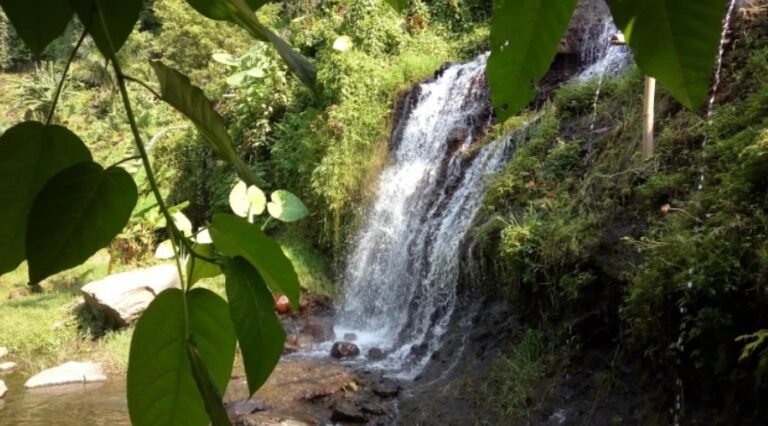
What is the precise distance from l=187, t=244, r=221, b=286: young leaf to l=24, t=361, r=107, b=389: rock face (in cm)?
660

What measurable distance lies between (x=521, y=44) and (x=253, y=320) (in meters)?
0.22

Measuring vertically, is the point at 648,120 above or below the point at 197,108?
above

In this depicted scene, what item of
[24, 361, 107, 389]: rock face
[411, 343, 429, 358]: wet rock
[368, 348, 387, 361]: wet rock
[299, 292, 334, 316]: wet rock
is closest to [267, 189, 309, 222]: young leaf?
[299, 292, 334, 316]: wet rock

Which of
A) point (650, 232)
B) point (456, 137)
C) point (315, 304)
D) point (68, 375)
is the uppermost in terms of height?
point (456, 137)

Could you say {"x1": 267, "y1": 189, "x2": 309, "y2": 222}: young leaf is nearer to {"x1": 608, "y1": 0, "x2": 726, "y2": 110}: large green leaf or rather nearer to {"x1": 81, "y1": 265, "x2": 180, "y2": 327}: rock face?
{"x1": 81, "y1": 265, "x2": 180, "y2": 327}: rock face

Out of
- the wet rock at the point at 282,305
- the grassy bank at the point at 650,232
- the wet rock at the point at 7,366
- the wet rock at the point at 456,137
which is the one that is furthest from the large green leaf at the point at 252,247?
the wet rock at the point at 7,366

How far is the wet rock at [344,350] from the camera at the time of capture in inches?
240

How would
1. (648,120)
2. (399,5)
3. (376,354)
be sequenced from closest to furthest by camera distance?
(399,5) → (648,120) → (376,354)

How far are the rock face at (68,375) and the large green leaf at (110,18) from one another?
6620 mm

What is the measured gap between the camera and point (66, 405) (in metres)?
5.62

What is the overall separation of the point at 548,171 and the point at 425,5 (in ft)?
17.3

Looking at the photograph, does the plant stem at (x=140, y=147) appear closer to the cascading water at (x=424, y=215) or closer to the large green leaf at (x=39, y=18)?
the large green leaf at (x=39, y=18)

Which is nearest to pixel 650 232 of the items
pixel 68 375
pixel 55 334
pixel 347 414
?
pixel 347 414

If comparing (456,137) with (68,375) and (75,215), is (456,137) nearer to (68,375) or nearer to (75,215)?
(68,375)
